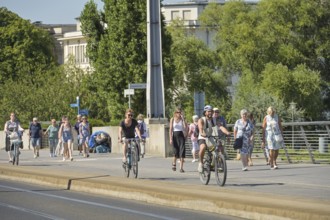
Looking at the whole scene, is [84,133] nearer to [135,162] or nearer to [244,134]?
[244,134]

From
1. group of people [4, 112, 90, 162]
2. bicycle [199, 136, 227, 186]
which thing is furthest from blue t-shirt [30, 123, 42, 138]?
bicycle [199, 136, 227, 186]

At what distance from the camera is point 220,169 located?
830 inches

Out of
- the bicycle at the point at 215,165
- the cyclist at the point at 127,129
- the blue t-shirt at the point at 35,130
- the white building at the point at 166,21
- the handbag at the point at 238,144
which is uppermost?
the white building at the point at 166,21

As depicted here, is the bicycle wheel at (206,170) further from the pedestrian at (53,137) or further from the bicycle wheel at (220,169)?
the pedestrian at (53,137)

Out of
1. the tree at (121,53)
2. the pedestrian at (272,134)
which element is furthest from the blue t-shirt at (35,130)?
the tree at (121,53)

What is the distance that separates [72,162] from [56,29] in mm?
123666

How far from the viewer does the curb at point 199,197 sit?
595 inches

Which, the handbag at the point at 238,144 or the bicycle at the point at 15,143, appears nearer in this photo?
the handbag at the point at 238,144

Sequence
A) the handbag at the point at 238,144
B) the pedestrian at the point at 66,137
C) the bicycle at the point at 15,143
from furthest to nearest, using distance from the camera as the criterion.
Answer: the pedestrian at the point at 66,137
the bicycle at the point at 15,143
the handbag at the point at 238,144

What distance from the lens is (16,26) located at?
106312 millimetres

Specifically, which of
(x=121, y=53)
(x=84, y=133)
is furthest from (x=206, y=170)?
(x=121, y=53)

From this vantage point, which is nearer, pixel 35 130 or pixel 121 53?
pixel 35 130

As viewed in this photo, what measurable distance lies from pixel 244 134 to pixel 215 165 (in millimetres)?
6687

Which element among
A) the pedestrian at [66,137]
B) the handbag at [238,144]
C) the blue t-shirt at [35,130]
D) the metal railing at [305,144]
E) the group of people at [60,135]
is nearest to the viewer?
the handbag at [238,144]
